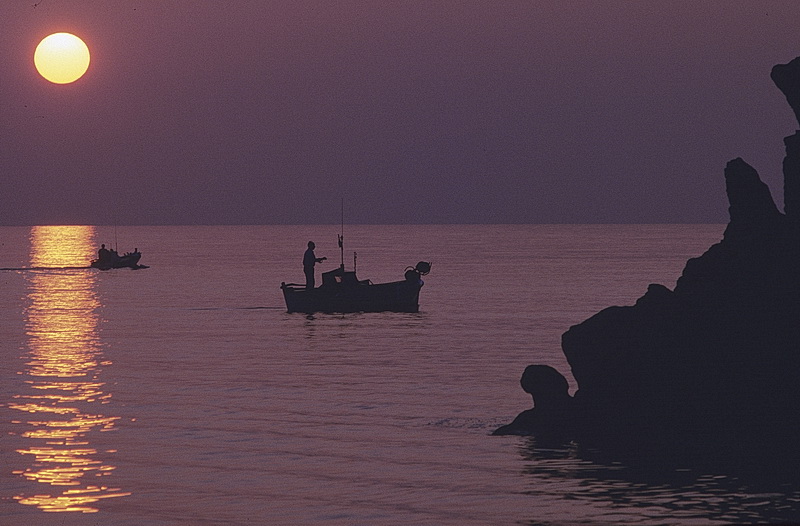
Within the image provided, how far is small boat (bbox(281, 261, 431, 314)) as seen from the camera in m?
64.1

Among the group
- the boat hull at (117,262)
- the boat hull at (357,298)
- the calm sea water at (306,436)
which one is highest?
the boat hull at (117,262)

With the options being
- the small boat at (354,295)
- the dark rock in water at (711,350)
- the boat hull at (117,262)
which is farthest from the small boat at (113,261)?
the dark rock in water at (711,350)

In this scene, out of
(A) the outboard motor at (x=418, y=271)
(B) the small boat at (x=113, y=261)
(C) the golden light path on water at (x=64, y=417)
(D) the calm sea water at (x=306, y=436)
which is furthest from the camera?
(B) the small boat at (x=113, y=261)

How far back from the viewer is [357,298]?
64.1m

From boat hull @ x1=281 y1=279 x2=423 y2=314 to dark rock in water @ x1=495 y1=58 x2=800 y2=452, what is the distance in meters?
37.6

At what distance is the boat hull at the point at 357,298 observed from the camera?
210 ft

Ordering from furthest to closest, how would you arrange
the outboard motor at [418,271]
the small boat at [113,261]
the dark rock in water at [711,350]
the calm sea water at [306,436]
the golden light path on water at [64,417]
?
the small boat at [113,261] → the outboard motor at [418,271] → the dark rock in water at [711,350] → the golden light path on water at [64,417] → the calm sea water at [306,436]

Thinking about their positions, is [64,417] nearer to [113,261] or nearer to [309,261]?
[309,261]

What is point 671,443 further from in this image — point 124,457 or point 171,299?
point 171,299

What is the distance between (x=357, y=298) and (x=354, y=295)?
0.21 m

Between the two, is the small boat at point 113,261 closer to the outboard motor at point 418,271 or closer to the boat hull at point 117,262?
the boat hull at point 117,262

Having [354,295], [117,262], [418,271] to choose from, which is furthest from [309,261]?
[117,262]

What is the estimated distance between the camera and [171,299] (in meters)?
83.8

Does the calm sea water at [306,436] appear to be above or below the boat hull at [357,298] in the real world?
below
